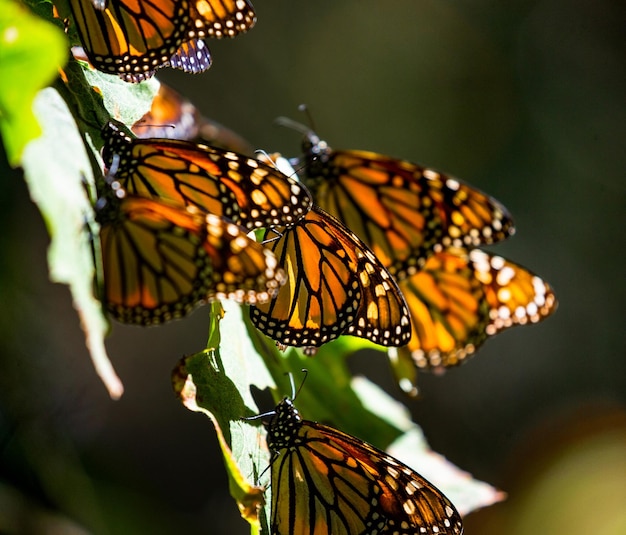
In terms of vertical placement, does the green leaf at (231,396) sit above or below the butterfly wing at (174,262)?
below

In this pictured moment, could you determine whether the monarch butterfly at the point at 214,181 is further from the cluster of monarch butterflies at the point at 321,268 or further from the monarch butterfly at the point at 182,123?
the monarch butterfly at the point at 182,123

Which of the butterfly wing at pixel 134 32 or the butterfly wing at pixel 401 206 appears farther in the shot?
the butterfly wing at pixel 401 206

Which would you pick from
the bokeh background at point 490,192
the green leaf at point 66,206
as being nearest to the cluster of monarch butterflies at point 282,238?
the green leaf at point 66,206

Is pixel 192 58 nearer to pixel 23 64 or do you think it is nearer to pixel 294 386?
pixel 294 386

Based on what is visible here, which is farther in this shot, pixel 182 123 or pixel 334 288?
pixel 182 123

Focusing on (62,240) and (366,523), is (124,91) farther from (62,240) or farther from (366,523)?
(366,523)

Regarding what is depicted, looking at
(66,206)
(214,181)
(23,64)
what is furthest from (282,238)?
(23,64)

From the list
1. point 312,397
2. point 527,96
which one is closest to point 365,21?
point 527,96
